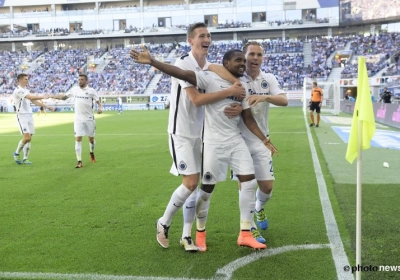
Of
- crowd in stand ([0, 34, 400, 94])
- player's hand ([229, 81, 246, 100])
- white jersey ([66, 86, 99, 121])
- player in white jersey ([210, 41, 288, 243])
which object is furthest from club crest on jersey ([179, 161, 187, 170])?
crowd in stand ([0, 34, 400, 94])

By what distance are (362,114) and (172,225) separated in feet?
9.56

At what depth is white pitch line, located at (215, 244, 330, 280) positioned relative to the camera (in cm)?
399

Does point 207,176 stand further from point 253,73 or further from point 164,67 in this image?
point 253,73

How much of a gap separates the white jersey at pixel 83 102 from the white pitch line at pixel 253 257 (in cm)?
748

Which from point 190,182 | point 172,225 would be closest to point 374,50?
point 172,225

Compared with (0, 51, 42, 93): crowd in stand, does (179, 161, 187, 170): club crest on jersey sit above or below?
below

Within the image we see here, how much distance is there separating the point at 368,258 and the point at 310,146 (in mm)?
9300

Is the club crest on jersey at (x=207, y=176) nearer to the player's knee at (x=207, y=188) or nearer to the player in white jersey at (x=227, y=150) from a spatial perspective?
the player in white jersey at (x=227, y=150)

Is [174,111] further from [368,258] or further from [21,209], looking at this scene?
[21,209]

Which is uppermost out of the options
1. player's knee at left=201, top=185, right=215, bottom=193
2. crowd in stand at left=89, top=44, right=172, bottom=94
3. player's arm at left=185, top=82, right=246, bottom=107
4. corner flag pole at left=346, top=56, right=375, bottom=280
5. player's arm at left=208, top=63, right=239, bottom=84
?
crowd in stand at left=89, top=44, right=172, bottom=94

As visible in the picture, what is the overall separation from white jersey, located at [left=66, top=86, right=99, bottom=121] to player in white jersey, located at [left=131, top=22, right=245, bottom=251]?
6.71 m

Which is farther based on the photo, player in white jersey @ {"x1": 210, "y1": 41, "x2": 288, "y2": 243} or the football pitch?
player in white jersey @ {"x1": 210, "y1": 41, "x2": 288, "y2": 243}

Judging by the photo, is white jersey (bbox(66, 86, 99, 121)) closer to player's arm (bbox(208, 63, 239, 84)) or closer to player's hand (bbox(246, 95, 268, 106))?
player's arm (bbox(208, 63, 239, 84))

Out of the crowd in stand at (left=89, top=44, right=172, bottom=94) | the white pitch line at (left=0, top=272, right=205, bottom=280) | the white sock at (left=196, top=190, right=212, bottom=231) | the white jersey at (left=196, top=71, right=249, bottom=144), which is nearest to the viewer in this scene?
the white pitch line at (left=0, top=272, right=205, bottom=280)
